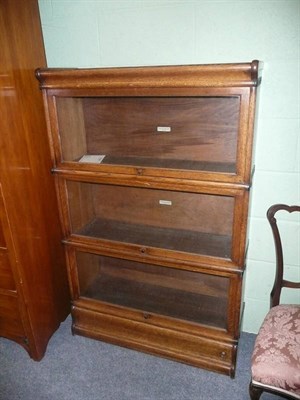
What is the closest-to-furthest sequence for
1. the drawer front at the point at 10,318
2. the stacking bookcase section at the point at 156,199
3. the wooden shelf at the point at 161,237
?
the stacking bookcase section at the point at 156,199 < the wooden shelf at the point at 161,237 < the drawer front at the point at 10,318

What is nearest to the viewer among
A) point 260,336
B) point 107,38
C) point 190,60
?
point 260,336

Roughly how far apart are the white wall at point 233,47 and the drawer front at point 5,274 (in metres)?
1.05

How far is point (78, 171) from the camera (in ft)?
5.16

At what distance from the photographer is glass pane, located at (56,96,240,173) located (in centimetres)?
155

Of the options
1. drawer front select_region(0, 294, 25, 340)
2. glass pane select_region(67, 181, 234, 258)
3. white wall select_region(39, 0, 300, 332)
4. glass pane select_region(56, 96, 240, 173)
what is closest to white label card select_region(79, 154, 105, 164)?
glass pane select_region(56, 96, 240, 173)

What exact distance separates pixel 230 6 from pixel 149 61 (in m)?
0.44

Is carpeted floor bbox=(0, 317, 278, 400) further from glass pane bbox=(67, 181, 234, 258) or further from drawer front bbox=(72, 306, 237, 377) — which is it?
glass pane bbox=(67, 181, 234, 258)

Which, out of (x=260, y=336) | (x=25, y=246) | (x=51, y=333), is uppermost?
(x=25, y=246)

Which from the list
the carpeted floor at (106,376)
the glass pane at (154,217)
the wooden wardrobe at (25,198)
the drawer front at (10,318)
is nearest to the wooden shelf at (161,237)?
the glass pane at (154,217)

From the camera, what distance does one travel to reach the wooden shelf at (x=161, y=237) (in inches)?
63.4

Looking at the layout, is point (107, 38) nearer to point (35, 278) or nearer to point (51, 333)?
point (35, 278)

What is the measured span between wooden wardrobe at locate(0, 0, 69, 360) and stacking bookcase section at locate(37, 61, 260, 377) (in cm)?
14

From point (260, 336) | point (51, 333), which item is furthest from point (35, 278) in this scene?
point (260, 336)

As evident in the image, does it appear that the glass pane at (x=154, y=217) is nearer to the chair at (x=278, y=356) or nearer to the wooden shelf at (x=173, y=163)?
the wooden shelf at (x=173, y=163)
